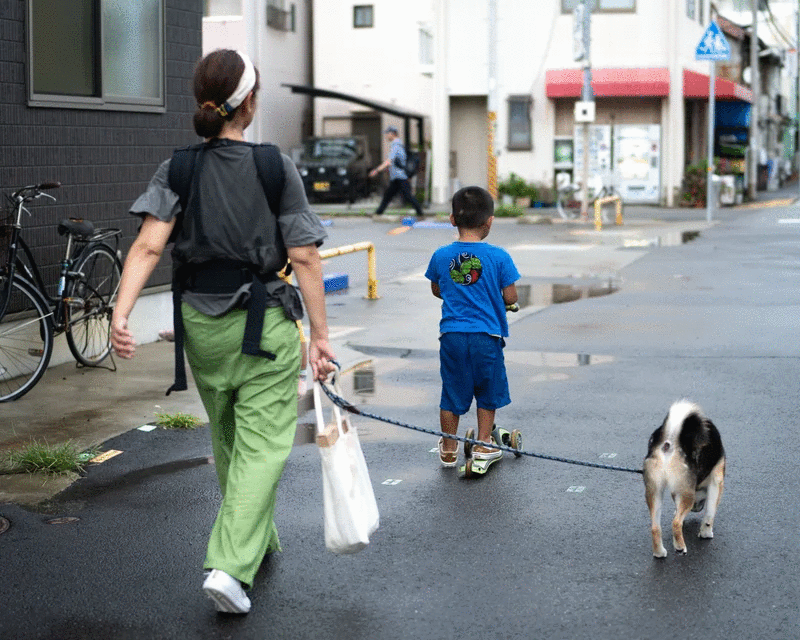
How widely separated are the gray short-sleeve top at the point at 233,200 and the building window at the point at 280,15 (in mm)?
32172

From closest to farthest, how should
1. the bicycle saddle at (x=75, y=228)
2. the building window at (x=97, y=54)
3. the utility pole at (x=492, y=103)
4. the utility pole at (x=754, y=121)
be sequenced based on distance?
the bicycle saddle at (x=75, y=228) → the building window at (x=97, y=54) → the utility pole at (x=492, y=103) → the utility pole at (x=754, y=121)

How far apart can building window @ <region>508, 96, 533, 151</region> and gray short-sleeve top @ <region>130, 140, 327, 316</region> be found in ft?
102

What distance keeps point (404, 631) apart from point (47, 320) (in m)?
4.45

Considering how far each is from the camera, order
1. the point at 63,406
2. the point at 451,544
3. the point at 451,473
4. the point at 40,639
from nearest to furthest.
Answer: the point at 40,639, the point at 451,544, the point at 451,473, the point at 63,406

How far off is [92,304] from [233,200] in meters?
4.73

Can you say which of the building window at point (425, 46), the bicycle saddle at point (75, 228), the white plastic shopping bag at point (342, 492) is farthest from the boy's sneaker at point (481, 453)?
the building window at point (425, 46)

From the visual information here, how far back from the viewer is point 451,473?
621cm

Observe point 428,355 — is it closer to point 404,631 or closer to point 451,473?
point 451,473

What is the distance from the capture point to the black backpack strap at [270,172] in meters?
4.24

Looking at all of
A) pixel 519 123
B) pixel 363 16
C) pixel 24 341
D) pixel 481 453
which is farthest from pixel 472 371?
pixel 363 16

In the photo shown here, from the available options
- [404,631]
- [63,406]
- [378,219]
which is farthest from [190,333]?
[378,219]

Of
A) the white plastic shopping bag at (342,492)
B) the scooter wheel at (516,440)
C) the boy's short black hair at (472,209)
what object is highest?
the boy's short black hair at (472,209)

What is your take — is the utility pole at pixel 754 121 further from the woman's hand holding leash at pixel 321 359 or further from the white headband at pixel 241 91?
the white headband at pixel 241 91

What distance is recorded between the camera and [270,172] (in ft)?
13.9
